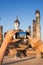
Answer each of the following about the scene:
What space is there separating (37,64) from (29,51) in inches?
106

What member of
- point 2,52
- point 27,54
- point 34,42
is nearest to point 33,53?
point 27,54

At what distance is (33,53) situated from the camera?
22.1ft

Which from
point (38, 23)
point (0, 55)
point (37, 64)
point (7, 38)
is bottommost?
point (37, 64)

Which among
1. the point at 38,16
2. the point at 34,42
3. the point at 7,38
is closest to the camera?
the point at 7,38

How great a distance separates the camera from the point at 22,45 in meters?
7.11

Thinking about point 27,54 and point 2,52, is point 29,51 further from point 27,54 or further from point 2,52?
point 2,52

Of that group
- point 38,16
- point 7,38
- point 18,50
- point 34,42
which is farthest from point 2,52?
point 38,16

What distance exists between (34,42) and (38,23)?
9117 mm

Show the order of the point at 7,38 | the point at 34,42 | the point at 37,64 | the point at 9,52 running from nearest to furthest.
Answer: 1. the point at 7,38
2. the point at 34,42
3. the point at 37,64
4. the point at 9,52

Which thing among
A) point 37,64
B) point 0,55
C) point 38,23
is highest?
point 38,23

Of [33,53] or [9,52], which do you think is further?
[9,52]

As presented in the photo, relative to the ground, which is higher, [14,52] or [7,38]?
[7,38]

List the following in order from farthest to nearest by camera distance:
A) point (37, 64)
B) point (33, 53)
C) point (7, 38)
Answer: point (33, 53), point (37, 64), point (7, 38)

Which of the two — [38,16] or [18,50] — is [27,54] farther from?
[38,16]
